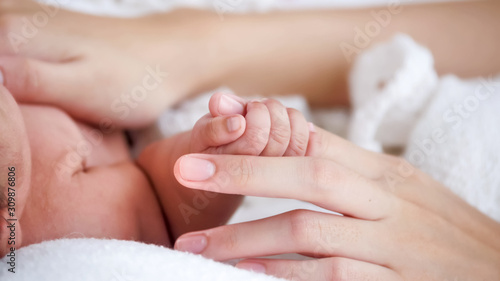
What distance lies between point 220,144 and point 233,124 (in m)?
0.05

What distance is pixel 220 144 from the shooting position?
560 mm

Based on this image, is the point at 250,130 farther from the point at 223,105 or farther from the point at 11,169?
the point at 11,169

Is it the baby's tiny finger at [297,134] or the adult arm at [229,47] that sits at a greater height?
the adult arm at [229,47]

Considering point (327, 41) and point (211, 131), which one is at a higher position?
point (327, 41)

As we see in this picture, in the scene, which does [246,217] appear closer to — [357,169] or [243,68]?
[357,169]

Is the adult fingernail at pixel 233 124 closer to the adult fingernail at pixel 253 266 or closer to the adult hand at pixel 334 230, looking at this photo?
the adult hand at pixel 334 230

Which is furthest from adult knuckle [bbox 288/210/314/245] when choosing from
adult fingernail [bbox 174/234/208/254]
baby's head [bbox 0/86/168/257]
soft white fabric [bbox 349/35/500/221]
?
soft white fabric [bbox 349/35/500/221]

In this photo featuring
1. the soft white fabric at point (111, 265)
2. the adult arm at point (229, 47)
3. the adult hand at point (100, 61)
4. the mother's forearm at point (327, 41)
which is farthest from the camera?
the mother's forearm at point (327, 41)

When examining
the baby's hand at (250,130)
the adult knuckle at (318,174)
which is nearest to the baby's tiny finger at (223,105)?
the baby's hand at (250,130)

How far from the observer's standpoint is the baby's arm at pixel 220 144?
0.54 metres

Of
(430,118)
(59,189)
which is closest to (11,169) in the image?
(59,189)

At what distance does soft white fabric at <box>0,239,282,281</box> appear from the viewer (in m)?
0.45

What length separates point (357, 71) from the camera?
1.04 metres

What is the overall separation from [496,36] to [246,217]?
798mm
